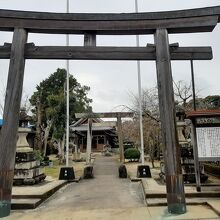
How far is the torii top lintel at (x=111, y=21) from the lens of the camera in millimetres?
7883

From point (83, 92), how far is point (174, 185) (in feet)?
121

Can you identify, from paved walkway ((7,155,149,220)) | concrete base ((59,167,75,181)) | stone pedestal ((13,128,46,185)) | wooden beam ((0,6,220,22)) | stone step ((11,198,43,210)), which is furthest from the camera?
concrete base ((59,167,75,181))

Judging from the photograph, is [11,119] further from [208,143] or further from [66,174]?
[66,174]

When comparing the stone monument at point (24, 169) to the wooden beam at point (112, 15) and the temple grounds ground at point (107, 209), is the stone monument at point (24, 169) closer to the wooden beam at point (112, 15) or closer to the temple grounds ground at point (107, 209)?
the temple grounds ground at point (107, 209)

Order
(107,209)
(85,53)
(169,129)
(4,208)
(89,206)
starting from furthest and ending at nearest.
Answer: (89,206) < (85,53) < (107,209) < (169,129) < (4,208)

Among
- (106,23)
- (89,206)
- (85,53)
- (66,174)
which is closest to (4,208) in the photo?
(89,206)

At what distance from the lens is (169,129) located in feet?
23.6

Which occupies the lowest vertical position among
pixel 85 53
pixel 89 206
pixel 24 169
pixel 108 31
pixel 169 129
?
pixel 89 206

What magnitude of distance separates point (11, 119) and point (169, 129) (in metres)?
4.13

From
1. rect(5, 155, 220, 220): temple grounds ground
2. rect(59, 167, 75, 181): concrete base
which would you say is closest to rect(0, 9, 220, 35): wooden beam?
rect(5, 155, 220, 220): temple grounds ground

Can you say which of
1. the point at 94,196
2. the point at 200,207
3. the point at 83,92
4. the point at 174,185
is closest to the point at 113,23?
the point at 174,185

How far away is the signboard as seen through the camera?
8531mm

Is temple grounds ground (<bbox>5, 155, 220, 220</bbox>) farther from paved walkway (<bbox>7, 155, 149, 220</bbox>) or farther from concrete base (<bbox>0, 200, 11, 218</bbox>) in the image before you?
concrete base (<bbox>0, 200, 11, 218</bbox>)

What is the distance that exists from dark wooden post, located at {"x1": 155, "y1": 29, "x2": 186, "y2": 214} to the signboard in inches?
75.6
